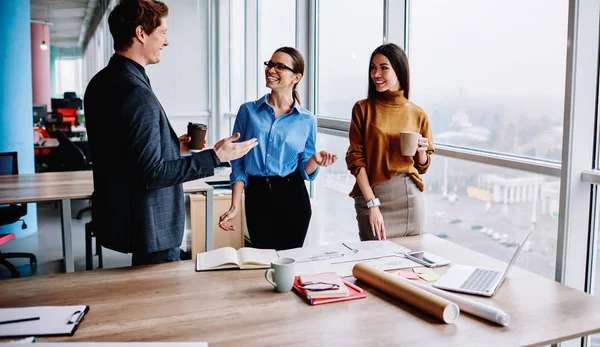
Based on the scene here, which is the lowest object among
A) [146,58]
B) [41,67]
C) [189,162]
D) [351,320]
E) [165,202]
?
[351,320]

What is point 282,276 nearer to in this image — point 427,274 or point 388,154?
point 427,274

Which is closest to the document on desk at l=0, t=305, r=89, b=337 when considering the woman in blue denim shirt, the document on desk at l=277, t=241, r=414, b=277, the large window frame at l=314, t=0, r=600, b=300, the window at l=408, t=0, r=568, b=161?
the document on desk at l=277, t=241, r=414, b=277

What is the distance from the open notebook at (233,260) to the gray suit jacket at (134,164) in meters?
0.20

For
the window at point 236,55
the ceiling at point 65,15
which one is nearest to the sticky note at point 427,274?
the window at point 236,55

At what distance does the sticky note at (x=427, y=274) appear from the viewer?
1901mm

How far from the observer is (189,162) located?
81.7 inches

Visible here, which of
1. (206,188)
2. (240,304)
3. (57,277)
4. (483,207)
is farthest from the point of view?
(206,188)

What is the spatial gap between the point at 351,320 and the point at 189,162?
0.89 m

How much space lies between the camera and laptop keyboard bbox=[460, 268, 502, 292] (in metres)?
1.81

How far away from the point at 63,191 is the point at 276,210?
1786mm

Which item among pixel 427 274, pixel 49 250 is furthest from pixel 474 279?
pixel 49 250

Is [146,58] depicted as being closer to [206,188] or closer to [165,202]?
[165,202]

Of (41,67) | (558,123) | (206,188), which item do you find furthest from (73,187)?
(41,67)

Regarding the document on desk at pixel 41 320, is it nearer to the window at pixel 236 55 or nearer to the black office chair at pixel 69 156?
the window at pixel 236 55
